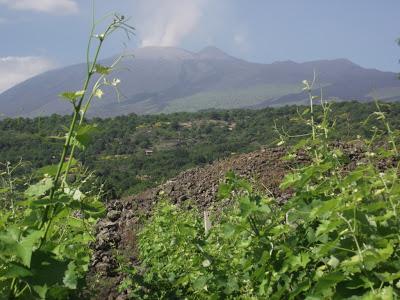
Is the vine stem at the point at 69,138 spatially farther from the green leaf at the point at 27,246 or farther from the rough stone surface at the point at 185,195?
the rough stone surface at the point at 185,195

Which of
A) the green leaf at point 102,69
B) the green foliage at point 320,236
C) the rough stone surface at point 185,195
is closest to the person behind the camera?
the green foliage at point 320,236

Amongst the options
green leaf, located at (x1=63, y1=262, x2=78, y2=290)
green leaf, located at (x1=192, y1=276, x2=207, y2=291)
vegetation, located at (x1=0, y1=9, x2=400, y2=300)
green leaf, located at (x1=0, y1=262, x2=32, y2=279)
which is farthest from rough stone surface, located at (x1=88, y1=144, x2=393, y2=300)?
green leaf, located at (x1=0, y1=262, x2=32, y2=279)

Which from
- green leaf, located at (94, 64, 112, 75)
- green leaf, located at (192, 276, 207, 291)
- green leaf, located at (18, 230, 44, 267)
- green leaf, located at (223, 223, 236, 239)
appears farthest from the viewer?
green leaf, located at (192, 276, 207, 291)

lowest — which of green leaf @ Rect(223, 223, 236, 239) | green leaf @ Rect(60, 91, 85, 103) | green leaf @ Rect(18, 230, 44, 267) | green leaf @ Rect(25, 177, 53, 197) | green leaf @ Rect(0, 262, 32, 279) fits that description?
green leaf @ Rect(223, 223, 236, 239)

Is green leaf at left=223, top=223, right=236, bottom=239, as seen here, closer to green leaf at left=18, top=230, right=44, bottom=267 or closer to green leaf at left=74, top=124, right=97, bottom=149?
green leaf at left=74, top=124, right=97, bottom=149

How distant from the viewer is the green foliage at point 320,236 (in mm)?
2654

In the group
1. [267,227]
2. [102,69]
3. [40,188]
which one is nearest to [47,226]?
[40,188]

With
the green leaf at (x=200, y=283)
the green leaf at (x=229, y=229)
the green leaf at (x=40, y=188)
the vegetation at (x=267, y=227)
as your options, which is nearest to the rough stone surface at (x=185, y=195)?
the green leaf at (x=200, y=283)

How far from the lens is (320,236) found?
304 centimetres

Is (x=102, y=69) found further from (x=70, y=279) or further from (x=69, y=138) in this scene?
(x=70, y=279)

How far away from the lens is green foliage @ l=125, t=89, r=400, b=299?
8.71 ft

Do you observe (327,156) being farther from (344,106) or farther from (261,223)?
(344,106)

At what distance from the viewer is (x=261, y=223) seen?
3590mm

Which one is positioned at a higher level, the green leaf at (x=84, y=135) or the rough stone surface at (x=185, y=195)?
the green leaf at (x=84, y=135)
